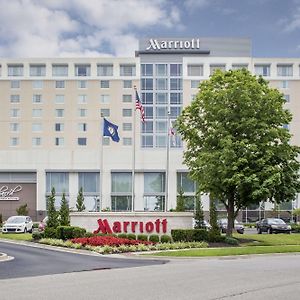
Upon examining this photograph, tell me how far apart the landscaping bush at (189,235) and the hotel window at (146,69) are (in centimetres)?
6585

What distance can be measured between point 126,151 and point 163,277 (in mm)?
62116

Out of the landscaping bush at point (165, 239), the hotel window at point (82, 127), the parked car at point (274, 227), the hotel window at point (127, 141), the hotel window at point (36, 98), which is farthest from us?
the hotel window at point (36, 98)

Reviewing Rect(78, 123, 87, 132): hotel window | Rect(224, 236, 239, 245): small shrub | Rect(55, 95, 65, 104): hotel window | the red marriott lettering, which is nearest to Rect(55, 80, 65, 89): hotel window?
Rect(55, 95, 65, 104): hotel window

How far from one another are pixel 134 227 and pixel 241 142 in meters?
8.75

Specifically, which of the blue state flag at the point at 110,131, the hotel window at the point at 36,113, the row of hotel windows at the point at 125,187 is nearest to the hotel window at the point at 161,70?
the hotel window at the point at 36,113

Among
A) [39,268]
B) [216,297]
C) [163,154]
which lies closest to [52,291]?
[216,297]

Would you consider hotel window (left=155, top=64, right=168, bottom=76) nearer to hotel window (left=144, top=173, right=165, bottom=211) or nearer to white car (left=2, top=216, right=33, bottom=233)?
hotel window (left=144, top=173, right=165, bottom=211)

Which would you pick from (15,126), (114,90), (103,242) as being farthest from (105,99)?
(103,242)

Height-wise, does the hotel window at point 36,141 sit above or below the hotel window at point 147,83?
below

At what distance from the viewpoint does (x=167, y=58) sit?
9931 cm

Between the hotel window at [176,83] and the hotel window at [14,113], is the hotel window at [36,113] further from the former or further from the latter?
the hotel window at [176,83]

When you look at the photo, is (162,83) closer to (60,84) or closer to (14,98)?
(60,84)

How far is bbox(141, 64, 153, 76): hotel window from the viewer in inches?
3831

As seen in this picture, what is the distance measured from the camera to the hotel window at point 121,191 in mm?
78000
